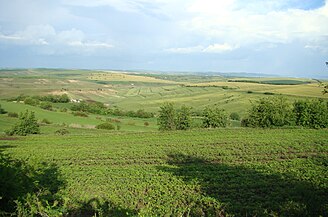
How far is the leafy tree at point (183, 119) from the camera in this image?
60719mm

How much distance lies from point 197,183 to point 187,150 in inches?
519

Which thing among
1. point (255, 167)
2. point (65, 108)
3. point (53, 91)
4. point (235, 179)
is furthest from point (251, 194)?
point (53, 91)

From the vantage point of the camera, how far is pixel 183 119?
201ft

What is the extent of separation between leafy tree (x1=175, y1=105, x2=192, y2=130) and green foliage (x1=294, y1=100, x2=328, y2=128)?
2169cm

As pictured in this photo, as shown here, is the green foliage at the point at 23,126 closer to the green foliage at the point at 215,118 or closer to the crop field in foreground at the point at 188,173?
the crop field in foreground at the point at 188,173

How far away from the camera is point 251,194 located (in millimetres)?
18391

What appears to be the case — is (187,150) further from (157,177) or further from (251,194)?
(251,194)

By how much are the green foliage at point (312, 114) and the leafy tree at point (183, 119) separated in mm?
21688

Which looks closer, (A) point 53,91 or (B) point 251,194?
(B) point 251,194

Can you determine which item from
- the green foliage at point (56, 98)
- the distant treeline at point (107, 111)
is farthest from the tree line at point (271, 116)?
the green foliage at point (56, 98)

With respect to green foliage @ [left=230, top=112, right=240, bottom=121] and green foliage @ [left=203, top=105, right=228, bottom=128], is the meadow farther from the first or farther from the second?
green foliage @ [left=230, top=112, right=240, bottom=121]

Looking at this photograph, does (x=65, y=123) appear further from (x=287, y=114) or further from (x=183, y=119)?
(x=287, y=114)

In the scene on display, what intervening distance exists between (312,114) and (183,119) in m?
25.5

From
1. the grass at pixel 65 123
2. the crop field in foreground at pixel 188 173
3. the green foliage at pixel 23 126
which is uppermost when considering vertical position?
the crop field in foreground at pixel 188 173
